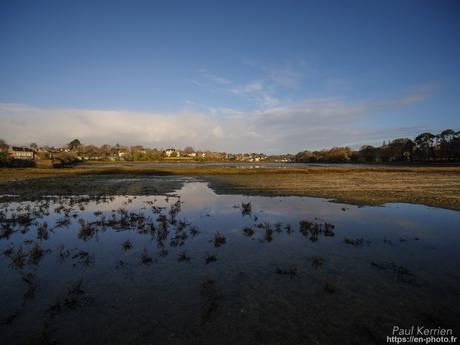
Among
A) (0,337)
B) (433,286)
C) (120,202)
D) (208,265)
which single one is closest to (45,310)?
(0,337)

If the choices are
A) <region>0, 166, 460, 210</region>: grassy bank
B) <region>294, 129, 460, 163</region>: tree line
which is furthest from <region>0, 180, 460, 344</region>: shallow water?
<region>294, 129, 460, 163</region>: tree line

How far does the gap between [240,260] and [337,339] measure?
16.3 ft

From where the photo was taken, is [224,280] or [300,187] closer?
[224,280]

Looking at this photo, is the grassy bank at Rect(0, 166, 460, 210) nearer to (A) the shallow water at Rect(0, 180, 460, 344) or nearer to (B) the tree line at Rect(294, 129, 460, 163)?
(A) the shallow water at Rect(0, 180, 460, 344)

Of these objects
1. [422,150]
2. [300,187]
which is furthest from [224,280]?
[422,150]

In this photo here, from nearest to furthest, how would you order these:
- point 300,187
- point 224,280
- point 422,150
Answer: point 224,280, point 300,187, point 422,150

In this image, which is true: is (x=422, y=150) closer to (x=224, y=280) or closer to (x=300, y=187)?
(x=300, y=187)

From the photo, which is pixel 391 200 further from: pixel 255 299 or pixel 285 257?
pixel 255 299

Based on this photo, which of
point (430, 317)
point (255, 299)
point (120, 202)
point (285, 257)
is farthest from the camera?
point (120, 202)

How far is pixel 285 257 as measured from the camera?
1042cm

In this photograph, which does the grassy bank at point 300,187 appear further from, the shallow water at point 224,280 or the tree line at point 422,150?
the tree line at point 422,150

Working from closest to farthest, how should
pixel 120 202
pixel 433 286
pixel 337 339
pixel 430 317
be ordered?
pixel 337 339
pixel 430 317
pixel 433 286
pixel 120 202

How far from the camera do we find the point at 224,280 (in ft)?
27.8

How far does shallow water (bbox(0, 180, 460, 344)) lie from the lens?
19.6 ft
